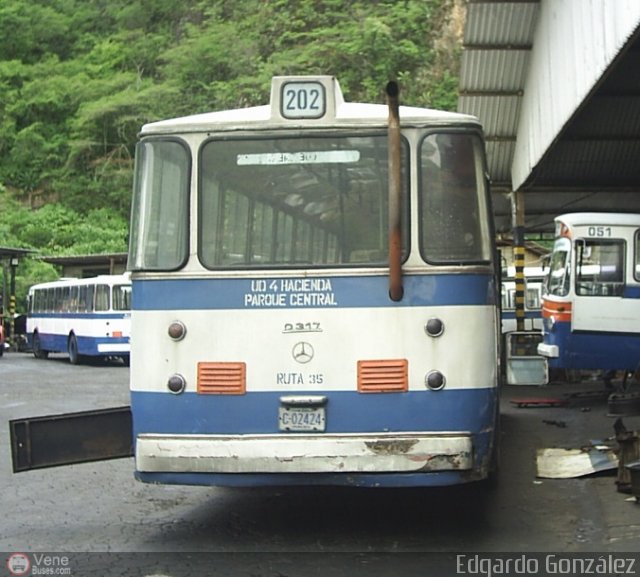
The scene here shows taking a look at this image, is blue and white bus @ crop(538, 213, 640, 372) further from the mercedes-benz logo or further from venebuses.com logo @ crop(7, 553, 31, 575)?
venebuses.com logo @ crop(7, 553, 31, 575)

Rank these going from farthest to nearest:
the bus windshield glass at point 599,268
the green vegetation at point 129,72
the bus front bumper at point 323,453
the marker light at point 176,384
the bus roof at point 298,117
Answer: the green vegetation at point 129,72 → the bus windshield glass at point 599,268 → the bus roof at point 298,117 → the marker light at point 176,384 → the bus front bumper at point 323,453

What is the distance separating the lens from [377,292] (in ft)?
24.6

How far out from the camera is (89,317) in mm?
30047

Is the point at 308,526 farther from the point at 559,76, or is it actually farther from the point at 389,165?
the point at 559,76

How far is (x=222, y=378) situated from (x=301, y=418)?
0.61m

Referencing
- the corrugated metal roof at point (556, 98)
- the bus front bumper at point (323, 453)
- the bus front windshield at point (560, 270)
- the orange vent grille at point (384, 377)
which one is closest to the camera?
the bus front bumper at point (323, 453)

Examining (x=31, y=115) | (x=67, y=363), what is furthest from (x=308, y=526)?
(x=31, y=115)

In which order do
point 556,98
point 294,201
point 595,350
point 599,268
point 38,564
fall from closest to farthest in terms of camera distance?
point 38,564
point 294,201
point 556,98
point 595,350
point 599,268

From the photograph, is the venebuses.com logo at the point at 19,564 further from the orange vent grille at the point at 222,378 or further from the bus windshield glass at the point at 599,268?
the bus windshield glass at the point at 599,268

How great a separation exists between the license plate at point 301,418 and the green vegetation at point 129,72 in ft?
130

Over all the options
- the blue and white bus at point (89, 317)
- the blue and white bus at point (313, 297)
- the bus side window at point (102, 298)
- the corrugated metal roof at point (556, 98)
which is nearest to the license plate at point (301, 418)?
the blue and white bus at point (313, 297)

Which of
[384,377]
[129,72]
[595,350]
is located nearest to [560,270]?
[595,350]

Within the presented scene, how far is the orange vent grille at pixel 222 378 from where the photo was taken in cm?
752

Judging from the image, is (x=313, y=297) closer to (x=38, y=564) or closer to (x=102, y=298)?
(x=38, y=564)
